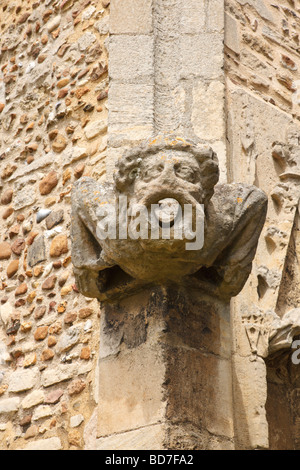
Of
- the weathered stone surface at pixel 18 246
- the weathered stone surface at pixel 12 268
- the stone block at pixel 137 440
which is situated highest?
the weathered stone surface at pixel 18 246

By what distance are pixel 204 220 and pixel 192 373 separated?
618 millimetres

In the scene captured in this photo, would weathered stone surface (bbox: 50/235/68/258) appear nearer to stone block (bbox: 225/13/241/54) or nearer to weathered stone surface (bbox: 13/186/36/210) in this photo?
weathered stone surface (bbox: 13/186/36/210)

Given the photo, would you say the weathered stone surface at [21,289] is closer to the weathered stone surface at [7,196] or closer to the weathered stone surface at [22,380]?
the weathered stone surface at [22,380]

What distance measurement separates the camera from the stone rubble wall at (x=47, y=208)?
400 cm

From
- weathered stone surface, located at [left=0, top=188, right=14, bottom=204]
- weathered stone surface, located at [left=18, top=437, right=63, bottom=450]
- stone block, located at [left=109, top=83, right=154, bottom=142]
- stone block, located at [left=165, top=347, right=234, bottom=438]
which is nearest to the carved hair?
stone block, located at [left=165, top=347, right=234, bottom=438]

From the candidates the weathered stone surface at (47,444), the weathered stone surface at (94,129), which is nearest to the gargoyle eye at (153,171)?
the weathered stone surface at (94,129)

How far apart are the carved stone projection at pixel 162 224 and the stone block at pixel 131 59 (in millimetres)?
876

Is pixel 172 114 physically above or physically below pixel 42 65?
below

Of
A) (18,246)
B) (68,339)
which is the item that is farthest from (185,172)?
(18,246)

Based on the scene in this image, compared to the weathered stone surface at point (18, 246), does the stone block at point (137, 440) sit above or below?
below
